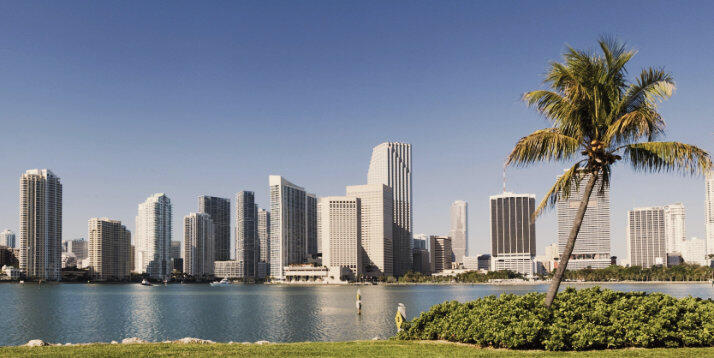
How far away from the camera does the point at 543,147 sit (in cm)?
1998

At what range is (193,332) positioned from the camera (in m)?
63.0

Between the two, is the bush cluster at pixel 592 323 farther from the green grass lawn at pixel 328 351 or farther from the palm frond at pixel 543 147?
the palm frond at pixel 543 147

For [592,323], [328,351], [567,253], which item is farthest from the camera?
[567,253]

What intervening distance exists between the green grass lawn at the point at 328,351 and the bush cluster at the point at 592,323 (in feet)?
1.65

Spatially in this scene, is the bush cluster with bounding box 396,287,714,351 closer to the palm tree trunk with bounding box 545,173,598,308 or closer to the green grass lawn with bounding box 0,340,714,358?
the palm tree trunk with bounding box 545,173,598,308

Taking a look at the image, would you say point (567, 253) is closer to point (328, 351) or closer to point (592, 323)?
point (592, 323)

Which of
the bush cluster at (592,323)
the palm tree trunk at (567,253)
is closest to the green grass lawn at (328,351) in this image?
the bush cluster at (592,323)

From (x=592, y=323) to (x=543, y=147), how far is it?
5.96 metres

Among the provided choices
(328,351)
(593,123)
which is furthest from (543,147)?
(328,351)

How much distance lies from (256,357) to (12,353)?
782 cm

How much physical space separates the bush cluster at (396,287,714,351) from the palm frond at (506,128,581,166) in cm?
481

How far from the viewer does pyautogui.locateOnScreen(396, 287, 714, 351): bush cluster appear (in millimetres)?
17984

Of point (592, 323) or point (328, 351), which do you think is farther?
point (328, 351)

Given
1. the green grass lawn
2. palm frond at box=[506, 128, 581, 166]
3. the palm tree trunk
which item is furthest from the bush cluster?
palm frond at box=[506, 128, 581, 166]
